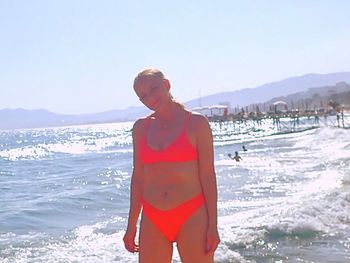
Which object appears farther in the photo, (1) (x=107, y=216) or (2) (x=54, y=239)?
(1) (x=107, y=216)

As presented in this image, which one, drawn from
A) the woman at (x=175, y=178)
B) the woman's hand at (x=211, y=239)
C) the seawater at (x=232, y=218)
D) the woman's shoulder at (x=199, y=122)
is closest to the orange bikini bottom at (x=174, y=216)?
the woman at (x=175, y=178)

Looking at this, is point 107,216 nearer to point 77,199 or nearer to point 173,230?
point 77,199

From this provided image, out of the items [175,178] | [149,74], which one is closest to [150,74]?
[149,74]

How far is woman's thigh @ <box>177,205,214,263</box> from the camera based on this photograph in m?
3.53

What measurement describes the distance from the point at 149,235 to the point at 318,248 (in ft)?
20.6

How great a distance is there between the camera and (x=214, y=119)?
101m

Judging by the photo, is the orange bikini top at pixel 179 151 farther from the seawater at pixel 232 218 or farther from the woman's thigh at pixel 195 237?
the seawater at pixel 232 218

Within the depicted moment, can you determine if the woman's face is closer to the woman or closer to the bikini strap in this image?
the woman

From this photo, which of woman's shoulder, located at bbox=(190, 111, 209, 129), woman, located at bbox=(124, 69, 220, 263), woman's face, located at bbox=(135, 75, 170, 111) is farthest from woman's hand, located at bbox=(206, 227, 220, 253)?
woman's face, located at bbox=(135, 75, 170, 111)

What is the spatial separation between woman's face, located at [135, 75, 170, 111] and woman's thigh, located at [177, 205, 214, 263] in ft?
2.30

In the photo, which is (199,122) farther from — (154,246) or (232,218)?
(232,218)

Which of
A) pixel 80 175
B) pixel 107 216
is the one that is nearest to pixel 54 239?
pixel 107 216

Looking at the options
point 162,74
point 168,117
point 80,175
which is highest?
point 162,74

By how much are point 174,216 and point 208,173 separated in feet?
1.09
